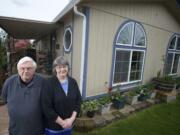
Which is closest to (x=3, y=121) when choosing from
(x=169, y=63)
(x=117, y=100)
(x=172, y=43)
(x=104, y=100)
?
(x=104, y=100)

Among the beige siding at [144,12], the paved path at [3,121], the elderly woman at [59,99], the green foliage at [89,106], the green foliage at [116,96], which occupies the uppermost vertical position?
the beige siding at [144,12]

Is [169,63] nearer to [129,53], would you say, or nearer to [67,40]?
[129,53]

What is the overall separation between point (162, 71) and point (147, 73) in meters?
1.21

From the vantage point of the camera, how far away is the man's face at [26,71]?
5.56ft

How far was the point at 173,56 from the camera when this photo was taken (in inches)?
281

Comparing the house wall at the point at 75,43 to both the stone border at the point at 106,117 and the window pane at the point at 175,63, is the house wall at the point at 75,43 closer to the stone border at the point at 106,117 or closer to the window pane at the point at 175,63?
the stone border at the point at 106,117

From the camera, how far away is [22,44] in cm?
1412

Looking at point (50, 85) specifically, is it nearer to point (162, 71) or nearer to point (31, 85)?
point (31, 85)

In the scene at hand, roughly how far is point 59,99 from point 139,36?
4.18 metres

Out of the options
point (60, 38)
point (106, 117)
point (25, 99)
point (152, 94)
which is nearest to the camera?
point (25, 99)

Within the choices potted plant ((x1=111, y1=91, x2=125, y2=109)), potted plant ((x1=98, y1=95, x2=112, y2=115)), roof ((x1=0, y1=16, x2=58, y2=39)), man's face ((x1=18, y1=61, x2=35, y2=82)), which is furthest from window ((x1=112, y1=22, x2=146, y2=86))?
man's face ((x1=18, y1=61, x2=35, y2=82))

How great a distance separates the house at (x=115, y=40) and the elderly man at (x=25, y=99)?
223 centimetres

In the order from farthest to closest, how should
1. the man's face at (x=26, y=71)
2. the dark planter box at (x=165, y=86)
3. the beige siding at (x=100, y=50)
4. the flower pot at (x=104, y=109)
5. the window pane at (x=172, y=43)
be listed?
the window pane at (x=172, y=43)
the dark planter box at (x=165, y=86)
the beige siding at (x=100, y=50)
the flower pot at (x=104, y=109)
the man's face at (x=26, y=71)

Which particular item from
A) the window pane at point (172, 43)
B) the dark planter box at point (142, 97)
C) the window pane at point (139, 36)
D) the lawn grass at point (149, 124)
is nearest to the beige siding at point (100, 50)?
the window pane at point (139, 36)
